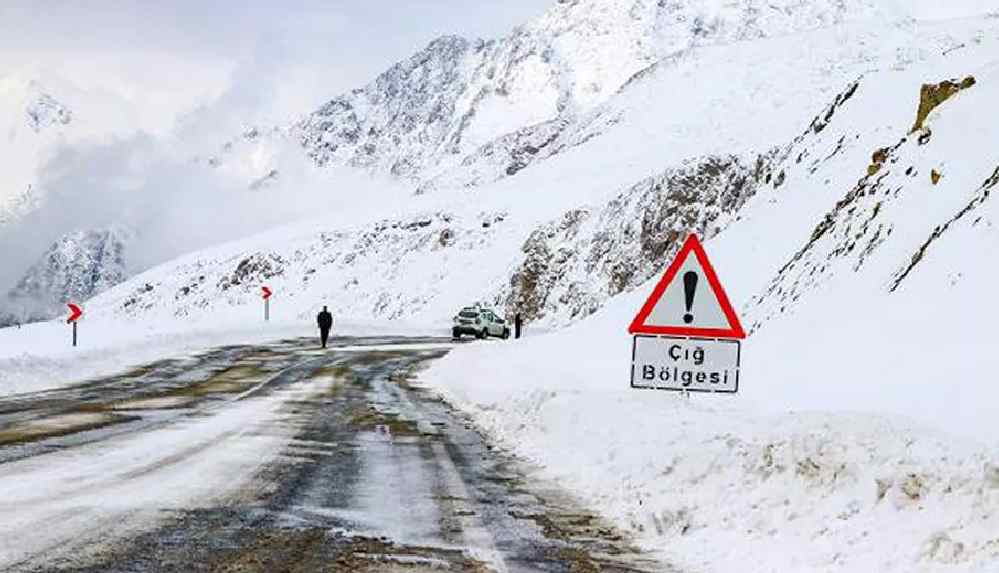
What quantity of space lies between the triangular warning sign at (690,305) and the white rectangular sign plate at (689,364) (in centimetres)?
14

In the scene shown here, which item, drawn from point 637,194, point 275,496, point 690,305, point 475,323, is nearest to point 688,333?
point 690,305

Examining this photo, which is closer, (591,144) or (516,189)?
(516,189)

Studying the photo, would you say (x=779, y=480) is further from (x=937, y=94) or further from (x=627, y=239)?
(x=627, y=239)

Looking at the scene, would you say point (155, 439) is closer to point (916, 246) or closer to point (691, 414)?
point (691, 414)

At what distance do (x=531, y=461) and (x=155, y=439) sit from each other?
448 centimetres

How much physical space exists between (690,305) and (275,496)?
4121 millimetres

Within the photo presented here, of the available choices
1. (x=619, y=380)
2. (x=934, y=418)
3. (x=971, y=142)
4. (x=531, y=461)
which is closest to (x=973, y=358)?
(x=934, y=418)

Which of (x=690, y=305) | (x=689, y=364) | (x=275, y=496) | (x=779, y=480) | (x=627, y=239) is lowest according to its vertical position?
(x=275, y=496)

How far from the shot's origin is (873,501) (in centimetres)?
706

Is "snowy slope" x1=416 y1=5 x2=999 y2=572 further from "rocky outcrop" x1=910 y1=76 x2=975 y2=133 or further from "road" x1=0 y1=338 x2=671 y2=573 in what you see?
"road" x1=0 y1=338 x2=671 y2=573

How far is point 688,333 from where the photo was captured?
10.4m

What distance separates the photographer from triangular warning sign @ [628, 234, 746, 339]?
10.3 m

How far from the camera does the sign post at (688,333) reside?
10.3 metres

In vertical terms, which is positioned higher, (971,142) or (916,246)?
(971,142)
